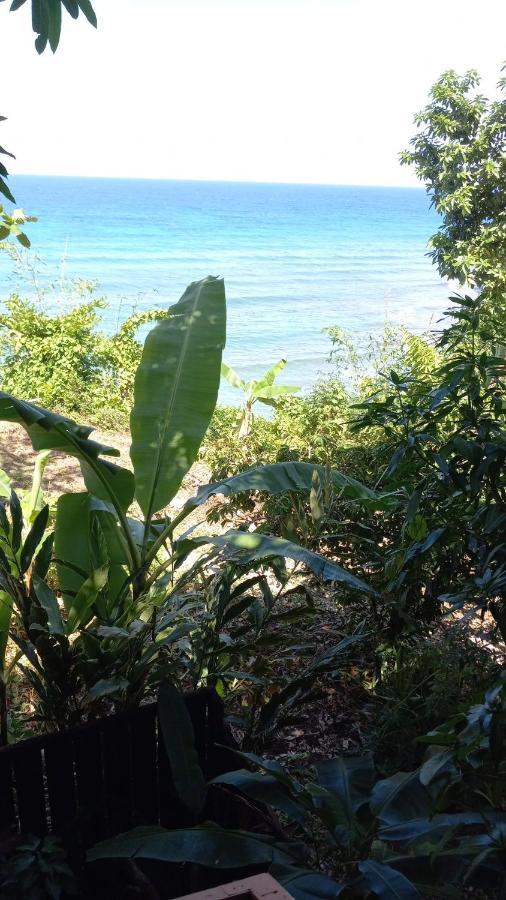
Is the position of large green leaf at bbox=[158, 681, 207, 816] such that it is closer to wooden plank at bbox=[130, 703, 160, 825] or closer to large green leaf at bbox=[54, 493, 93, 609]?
wooden plank at bbox=[130, 703, 160, 825]

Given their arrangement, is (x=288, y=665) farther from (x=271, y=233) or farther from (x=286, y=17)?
(x=286, y=17)

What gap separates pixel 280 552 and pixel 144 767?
2.30 ft

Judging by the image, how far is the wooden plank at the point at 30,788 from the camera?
1.83 m

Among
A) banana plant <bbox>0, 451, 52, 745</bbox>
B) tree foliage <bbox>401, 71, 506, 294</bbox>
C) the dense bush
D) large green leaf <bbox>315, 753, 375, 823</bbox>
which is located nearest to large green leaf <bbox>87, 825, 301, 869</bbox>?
large green leaf <bbox>315, 753, 375, 823</bbox>

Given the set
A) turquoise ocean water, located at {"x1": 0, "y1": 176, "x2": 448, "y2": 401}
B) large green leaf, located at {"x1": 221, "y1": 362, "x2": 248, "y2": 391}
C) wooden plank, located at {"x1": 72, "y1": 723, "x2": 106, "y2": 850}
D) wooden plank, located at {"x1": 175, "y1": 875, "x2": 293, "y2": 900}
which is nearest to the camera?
wooden plank, located at {"x1": 175, "y1": 875, "x2": 293, "y2": 900}

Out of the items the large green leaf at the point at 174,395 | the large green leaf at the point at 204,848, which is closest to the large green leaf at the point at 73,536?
the large green leaf at the point at 174,395

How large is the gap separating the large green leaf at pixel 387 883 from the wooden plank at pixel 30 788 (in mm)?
939

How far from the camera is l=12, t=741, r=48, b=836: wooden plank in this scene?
1835mm

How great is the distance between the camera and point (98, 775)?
1952 mm

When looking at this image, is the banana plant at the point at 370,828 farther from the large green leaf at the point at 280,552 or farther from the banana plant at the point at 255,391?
the banana plant at the point at 255,391

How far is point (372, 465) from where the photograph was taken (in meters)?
4.31

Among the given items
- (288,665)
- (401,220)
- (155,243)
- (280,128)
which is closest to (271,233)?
(155,243)

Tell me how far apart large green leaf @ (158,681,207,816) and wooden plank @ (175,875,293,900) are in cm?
70

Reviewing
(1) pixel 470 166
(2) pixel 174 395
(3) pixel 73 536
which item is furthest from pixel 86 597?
(1) pixel 470 166
